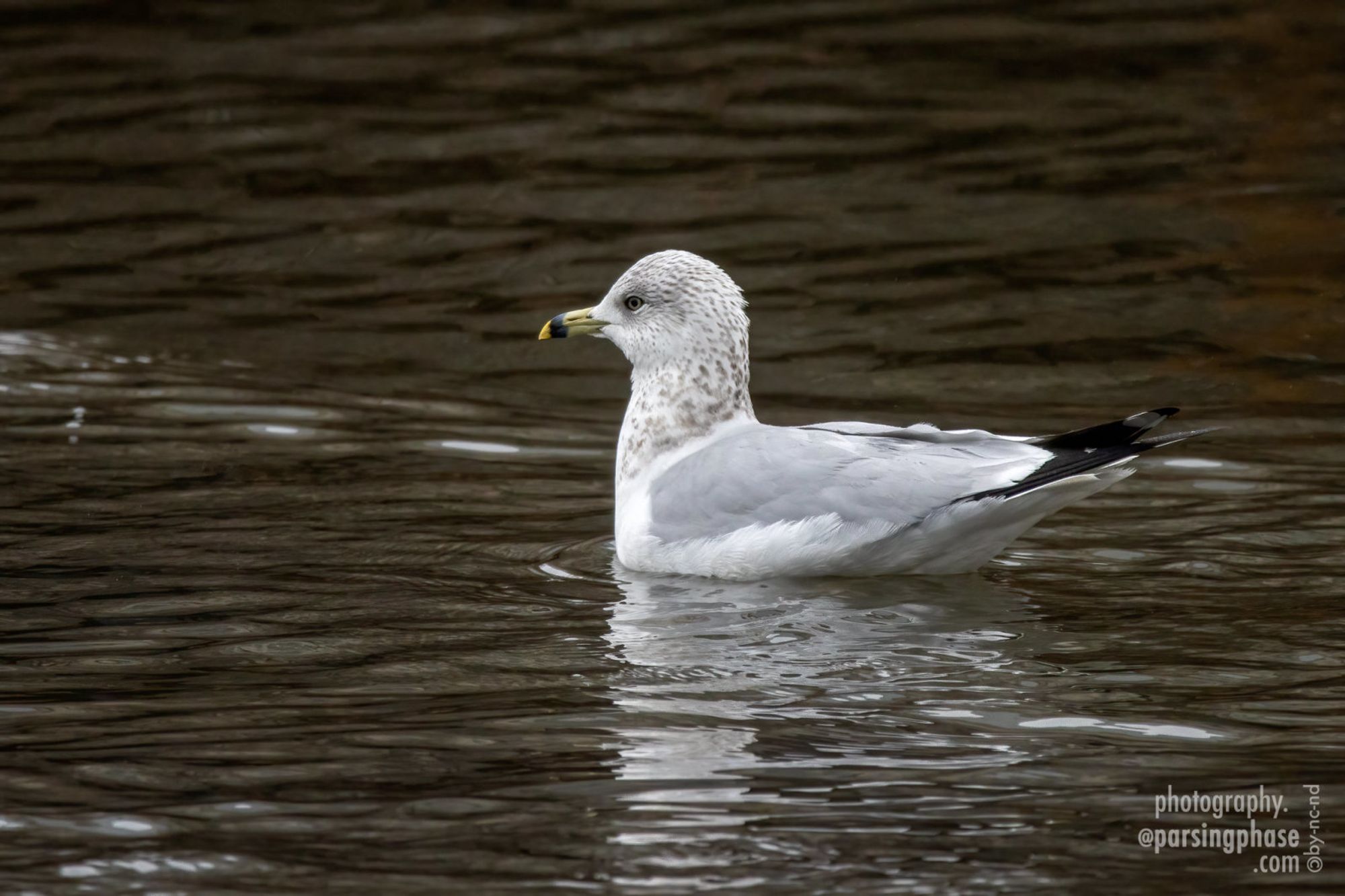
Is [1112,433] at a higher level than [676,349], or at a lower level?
lower

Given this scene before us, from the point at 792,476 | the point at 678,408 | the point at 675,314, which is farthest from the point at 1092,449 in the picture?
the point at 675,314

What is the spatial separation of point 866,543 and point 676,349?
137 cm

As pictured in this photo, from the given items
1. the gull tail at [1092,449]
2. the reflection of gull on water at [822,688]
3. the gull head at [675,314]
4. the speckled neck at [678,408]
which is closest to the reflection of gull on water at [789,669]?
the reflection of gull on water at [822,688]

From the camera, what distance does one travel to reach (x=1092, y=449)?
21.2 ft

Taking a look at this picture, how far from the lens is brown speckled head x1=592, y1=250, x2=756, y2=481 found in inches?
299

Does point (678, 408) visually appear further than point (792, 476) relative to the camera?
Yes

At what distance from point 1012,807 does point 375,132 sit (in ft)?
32.5

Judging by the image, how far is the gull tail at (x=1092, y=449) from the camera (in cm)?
632

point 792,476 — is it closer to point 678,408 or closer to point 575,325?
point 678,408

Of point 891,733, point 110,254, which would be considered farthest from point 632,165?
point 891,733

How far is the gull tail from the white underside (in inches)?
1.4

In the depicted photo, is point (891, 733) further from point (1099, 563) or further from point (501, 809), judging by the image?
point (1099, 563)

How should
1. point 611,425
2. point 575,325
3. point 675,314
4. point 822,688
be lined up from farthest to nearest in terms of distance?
point 611,425
point 575,325
point 675,314
point 822,688

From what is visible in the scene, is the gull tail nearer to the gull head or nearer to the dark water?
the dark water
